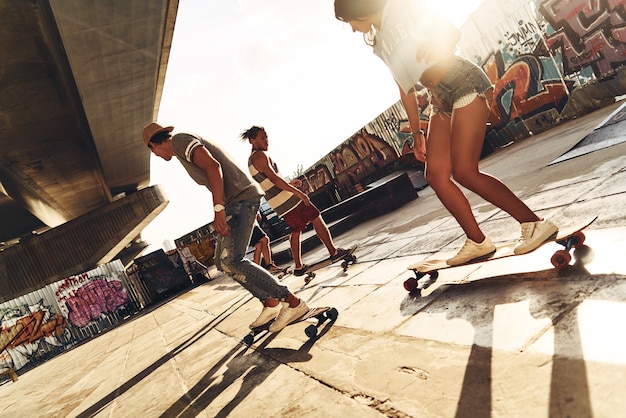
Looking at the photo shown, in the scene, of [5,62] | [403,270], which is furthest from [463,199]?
[5,62]

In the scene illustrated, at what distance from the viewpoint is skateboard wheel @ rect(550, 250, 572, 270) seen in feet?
6.54

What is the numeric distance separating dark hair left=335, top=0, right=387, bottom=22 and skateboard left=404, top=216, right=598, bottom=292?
5.79 feet

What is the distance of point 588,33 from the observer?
889 cm

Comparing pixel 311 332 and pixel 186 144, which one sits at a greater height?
pixel 186 144

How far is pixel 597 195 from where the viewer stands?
3092 mm

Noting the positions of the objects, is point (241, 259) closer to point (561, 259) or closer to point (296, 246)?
point (561, 259)

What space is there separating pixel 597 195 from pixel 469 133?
5.44ft

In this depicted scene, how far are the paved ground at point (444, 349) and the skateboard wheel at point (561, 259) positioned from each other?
0.17 feet

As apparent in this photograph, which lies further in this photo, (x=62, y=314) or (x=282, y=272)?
(x=62, y=314)

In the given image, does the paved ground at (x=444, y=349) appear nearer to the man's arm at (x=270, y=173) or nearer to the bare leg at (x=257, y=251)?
the man's arm at (x=270, y=173)

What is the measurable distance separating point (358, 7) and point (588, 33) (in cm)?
968

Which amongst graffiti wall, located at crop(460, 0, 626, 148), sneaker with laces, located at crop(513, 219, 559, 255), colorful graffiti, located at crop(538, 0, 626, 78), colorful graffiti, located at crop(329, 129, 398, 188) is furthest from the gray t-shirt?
colorful graffiti, located at crop(329, 129, 398, 188)

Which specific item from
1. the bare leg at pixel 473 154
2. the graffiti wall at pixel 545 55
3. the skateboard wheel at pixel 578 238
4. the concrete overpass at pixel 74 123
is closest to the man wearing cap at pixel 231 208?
the bare leg at pixel 473 154

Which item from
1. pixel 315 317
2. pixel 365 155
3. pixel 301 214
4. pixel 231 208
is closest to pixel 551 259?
pixel 315 317
